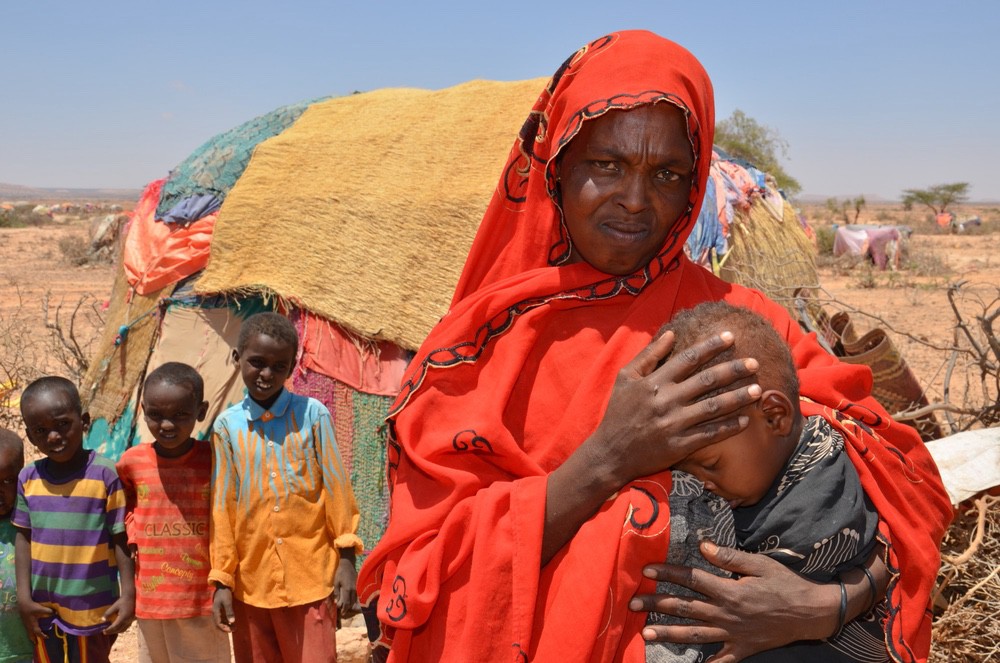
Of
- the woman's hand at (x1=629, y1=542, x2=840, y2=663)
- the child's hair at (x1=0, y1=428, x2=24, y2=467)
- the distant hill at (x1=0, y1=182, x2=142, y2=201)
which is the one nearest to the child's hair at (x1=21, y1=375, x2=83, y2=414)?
the child's hair at (x1=0, y1=428, x2=24, y2=467)

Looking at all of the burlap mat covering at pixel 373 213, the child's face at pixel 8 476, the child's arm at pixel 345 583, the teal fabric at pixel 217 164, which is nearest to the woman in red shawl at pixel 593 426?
the child's arm at pixel 345 583

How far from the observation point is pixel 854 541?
1.40 metres

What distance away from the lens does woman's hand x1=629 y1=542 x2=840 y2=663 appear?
137 centimetres

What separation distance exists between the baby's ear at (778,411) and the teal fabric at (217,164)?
419cm

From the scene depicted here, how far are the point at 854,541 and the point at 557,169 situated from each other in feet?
2.93

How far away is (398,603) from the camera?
1467 mm

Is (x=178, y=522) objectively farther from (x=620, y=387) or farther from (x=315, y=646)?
(x=620, y=387)

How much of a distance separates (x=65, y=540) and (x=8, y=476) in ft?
1.10

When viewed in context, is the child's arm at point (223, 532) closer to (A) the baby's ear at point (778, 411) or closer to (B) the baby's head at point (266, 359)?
(B) the baby's head at point (266, 359)

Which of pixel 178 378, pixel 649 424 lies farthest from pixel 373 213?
pixel 649 424

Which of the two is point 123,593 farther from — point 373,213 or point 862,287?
point 862,287

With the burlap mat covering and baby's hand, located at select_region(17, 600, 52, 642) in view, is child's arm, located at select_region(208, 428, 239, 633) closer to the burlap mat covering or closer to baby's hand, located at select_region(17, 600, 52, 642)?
baby's hand, located at select_region(17, 600, 52, 642)

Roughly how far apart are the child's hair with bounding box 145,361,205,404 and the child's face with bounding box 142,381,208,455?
0.4 inches

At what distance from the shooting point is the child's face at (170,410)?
2.98m
